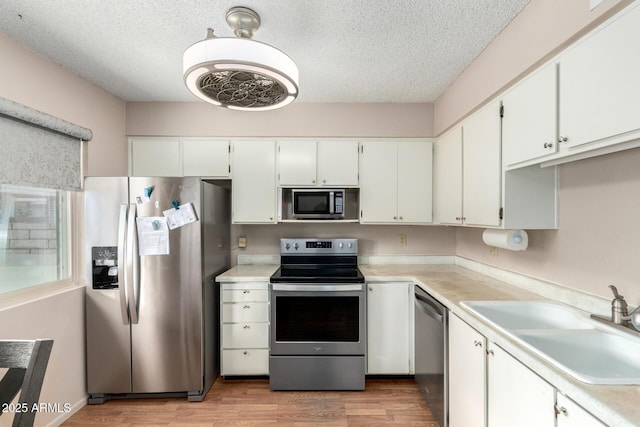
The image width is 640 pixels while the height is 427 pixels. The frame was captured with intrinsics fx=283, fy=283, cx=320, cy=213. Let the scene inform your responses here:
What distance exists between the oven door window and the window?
66.0 inches

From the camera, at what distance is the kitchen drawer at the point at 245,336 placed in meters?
2.43

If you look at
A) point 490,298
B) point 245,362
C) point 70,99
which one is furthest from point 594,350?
point 70,99

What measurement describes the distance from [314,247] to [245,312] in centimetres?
88

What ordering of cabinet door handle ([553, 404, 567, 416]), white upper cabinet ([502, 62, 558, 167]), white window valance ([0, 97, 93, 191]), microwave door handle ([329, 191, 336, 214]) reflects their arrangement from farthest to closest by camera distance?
microwave door handle ([329, 191, 336, 214]) < white window valance ([0, 97, 93, 191]) < white upper cabinet ([502, 62, 558, 167]) < cabinet door handle ([553, 404, 567, 416])

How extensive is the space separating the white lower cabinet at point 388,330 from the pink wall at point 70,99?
2604 mm

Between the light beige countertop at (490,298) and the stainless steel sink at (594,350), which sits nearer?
the light beige countertop at (490,298)

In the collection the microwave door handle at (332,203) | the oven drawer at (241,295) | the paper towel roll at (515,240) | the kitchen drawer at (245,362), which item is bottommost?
the kitchen drawer at (245,362)

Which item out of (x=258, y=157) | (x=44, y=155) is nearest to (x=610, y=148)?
(x=258, y=157)

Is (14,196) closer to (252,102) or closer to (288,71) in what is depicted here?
(252,102)

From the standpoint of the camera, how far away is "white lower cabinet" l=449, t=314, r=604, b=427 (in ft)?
3.08

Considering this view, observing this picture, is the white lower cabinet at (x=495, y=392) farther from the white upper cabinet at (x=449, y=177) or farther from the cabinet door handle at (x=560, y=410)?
the white upper cabinet at (x=449, y=177)

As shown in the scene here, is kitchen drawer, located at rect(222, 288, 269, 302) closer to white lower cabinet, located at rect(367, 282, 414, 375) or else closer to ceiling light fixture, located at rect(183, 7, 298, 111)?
white lower cabinet, located at rect(367, 282, 414, 375)

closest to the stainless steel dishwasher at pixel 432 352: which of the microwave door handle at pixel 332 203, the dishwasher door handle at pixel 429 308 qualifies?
the dishwasher door handle at pixel 429 308

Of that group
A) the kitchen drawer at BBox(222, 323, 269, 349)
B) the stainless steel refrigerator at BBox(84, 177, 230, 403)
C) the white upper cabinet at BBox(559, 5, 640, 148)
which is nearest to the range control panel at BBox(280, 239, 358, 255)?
the kitchen drawer at BBox(222, 323, 269, 349)
